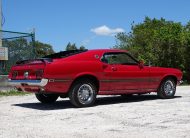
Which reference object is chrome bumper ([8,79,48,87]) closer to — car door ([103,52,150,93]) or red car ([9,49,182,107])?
red car ([9,49,182,107])

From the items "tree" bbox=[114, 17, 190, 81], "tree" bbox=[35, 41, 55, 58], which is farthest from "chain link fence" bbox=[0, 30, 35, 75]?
"tree" bbox=[114, 17, 190, 81]

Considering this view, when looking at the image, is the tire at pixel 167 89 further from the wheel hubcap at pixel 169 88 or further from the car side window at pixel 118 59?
the car side window at pixel 118 59

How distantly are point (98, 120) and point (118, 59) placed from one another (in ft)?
11.7

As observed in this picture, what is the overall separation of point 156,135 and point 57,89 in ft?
13.0

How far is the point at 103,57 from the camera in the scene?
37.5ft

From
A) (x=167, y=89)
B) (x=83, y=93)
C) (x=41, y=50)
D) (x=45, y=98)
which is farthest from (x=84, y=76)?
(x=41, y=50)

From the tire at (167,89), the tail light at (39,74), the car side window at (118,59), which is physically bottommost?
the tire at (167,89)

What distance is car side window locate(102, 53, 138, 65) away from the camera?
1150 cm

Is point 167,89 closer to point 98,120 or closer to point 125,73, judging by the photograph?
point 125,73

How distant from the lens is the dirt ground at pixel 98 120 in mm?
7195

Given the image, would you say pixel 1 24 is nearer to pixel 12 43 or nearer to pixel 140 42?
pixel 12 43

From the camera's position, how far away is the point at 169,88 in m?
13.0

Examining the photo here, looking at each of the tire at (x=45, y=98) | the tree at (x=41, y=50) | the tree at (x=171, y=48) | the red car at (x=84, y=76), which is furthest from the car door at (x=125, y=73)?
the tree at (x=171, y=48)

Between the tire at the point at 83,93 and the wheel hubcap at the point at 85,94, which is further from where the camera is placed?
the wheel hubcap at the point at 85,94
